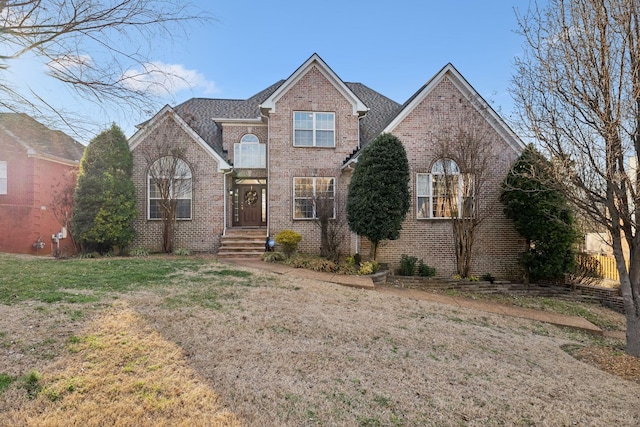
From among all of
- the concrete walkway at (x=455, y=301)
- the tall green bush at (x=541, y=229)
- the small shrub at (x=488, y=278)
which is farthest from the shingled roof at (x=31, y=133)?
the small shrub at (x=488, y=278)

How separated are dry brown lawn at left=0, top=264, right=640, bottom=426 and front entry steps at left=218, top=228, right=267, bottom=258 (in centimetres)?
598

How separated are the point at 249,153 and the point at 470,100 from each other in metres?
9.11

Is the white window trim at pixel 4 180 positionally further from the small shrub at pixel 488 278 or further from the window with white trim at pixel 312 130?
the small shrub at pixel 488 278

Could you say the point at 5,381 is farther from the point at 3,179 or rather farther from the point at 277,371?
the point at 3,179

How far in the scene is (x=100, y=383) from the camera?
3066mm

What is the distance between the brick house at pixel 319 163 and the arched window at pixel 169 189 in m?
0.07

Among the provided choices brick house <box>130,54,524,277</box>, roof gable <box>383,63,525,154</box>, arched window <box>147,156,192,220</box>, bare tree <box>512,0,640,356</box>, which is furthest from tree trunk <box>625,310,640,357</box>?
arched window <box>147,156,192,220</box>

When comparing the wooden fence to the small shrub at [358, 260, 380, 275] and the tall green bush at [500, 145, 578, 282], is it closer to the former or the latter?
the tall green bush at [500, 145, 578, 282]

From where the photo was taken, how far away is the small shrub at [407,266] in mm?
11805

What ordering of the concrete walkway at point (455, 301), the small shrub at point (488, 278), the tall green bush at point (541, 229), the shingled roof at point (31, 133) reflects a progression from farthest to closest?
the small shrub at point (488, 278) < the tall green bush at point (541, 229) < the concrete walkway at point (455, 301) < the shingled roof at point (31, 133)

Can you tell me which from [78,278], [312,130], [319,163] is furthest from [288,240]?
[78,278]

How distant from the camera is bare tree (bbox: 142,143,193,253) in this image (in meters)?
12.6

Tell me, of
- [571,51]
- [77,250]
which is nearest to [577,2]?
[571,51]

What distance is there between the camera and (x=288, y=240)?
12.1 m
